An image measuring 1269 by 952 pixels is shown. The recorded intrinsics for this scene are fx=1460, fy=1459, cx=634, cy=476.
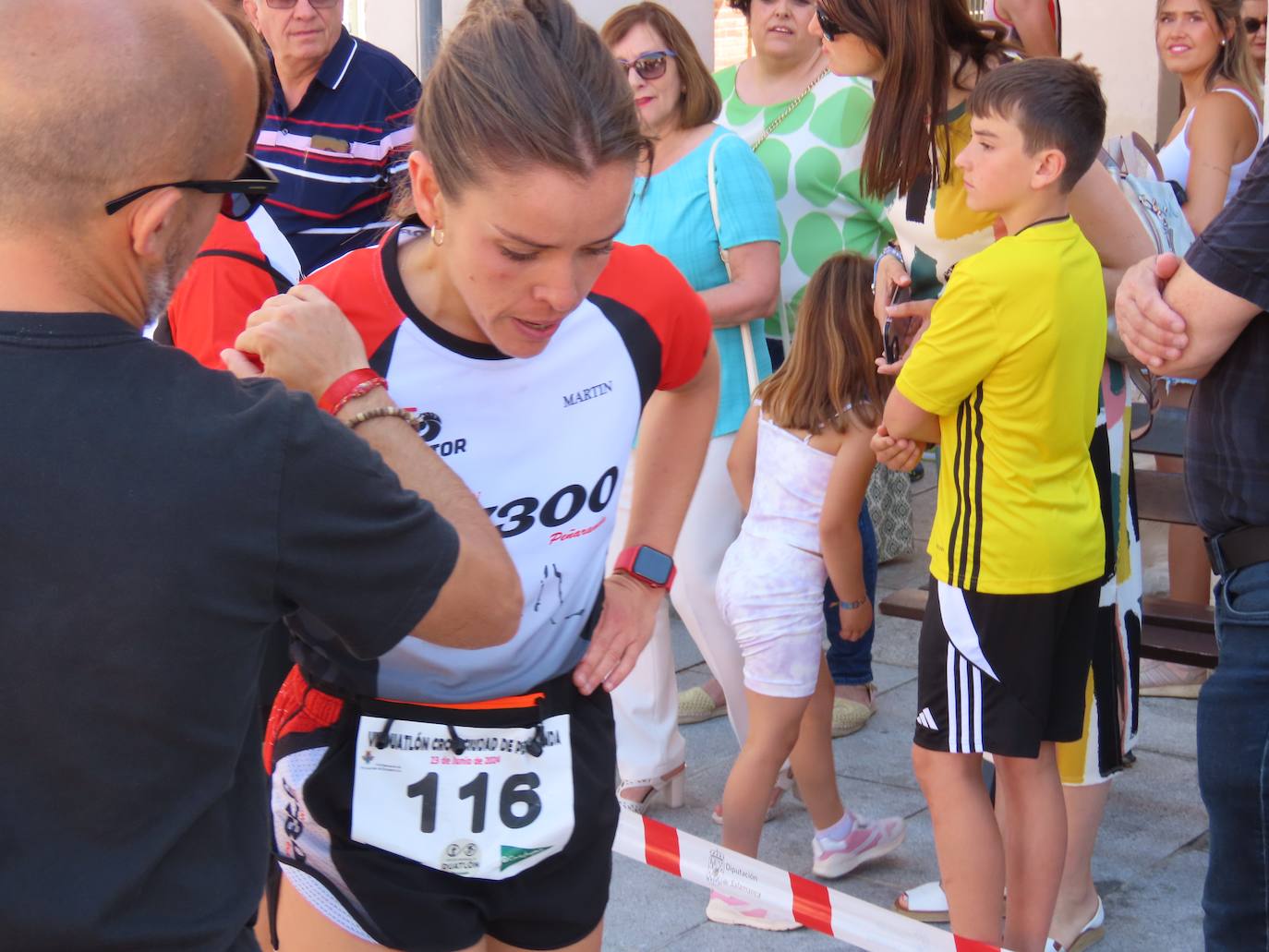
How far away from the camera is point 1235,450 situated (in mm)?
2301

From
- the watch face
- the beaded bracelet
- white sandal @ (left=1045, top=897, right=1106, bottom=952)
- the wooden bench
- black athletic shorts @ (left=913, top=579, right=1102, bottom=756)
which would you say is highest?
the beaded bracelet

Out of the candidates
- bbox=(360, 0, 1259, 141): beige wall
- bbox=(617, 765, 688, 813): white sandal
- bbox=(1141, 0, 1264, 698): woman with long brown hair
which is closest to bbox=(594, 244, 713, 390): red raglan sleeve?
bbox=(617, 765, 688, 813): white sandal

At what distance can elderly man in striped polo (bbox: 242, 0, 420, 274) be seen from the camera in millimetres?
3053

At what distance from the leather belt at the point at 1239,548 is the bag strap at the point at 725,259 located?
1.86 m

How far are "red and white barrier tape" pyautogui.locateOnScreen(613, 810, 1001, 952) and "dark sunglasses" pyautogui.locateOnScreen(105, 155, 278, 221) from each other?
2151mm

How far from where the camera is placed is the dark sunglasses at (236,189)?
1304 mm

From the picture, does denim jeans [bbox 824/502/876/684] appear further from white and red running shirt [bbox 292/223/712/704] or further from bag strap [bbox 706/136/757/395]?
white and red running shirt [bbox 292/223/712/704]

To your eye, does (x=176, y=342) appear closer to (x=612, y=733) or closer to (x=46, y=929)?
(x=612, y=733)

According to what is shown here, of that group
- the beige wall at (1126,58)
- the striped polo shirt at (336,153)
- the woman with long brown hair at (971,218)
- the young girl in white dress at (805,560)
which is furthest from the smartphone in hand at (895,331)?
the beige wall at (1126,58)

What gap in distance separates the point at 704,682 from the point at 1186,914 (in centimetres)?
208

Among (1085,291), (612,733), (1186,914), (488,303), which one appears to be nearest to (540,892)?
(612,733)

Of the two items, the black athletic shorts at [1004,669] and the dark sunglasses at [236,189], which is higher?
the dark sunglasses at [236,189]

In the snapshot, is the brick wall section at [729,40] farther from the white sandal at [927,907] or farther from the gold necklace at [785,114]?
the white sandal at [927,907]

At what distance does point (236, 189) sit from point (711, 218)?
9.43ft
